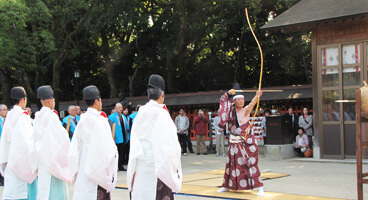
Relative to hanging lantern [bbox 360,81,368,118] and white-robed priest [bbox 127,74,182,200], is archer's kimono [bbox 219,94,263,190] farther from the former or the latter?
white-robed priest [bbox 127,74,182,200]

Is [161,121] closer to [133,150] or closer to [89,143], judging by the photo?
[133,150]

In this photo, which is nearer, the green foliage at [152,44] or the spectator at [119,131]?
the spectator at [119,131]

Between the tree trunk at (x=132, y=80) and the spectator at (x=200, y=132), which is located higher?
the tree trunk at (x=132, y=80)

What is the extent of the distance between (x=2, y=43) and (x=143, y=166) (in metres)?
13.7

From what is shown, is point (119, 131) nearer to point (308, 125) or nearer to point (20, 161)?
point (20, 161)

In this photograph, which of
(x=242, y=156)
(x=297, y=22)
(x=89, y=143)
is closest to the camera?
(x=89, y=143)


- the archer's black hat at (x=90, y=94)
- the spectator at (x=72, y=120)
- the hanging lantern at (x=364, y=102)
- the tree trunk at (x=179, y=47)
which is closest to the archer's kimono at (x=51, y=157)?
the archer's black hat at (x=90, y=94)

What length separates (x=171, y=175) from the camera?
472cm

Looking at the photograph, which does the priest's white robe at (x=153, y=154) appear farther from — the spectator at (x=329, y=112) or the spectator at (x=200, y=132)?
the spectator at (x=200, y=132)

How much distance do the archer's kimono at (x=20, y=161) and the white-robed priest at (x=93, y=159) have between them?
3.53ft

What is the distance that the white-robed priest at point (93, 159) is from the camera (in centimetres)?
524

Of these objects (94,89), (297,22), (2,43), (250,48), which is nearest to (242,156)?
(94,89)

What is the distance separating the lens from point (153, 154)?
4.85 m

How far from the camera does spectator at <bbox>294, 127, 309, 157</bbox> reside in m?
14.7
